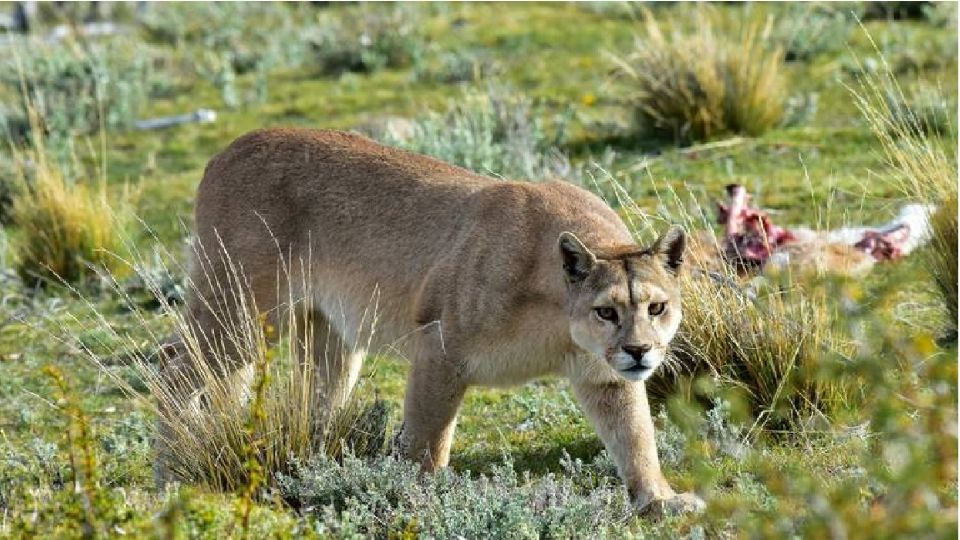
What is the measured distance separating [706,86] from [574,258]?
6.43 metres

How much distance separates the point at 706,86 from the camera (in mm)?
12867

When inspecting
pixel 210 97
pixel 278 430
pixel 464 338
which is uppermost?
pixel 464 338

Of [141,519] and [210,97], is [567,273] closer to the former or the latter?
[141,519]

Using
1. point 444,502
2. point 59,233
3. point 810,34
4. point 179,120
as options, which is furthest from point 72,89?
point 444,502

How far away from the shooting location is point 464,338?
7016 mm

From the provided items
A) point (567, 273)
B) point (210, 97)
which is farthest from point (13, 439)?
point (210, 97)

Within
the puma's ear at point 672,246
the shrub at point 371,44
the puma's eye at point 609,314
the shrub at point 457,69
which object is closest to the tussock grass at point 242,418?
the puma's eye at point 609,314

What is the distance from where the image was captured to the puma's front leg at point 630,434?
22.9 feet

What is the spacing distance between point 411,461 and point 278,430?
0.62 meters

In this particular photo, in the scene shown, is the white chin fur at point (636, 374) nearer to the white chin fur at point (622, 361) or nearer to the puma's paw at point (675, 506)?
the white chin fur at point (622, 361)

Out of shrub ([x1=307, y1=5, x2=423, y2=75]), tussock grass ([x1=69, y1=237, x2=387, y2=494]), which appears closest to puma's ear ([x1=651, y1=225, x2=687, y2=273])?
tussock grass ([x1=69, y1=237, x2=387, y2=494])

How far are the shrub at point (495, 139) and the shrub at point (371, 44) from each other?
325 centimetres

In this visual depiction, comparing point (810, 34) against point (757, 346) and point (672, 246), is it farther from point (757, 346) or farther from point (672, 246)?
point (672, 246)

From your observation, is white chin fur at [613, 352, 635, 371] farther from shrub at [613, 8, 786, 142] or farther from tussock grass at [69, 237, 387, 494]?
shrub at [613, 8, 786, 142]
